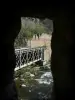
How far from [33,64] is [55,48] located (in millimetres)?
10107

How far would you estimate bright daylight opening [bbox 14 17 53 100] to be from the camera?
10.5 metres

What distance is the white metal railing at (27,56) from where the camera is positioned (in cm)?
1466

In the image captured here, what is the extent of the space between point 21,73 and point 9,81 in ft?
21.7

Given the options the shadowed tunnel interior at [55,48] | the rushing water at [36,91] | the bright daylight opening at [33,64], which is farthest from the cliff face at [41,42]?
the shadowed tunnel interior at [55,48]

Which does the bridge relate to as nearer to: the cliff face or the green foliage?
the green foliage

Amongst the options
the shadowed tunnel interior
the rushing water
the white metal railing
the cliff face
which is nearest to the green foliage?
the cliff face

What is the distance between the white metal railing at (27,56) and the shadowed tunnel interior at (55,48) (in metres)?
6.45

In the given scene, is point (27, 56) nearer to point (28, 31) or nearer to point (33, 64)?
point (33, 64)

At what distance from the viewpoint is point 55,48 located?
816cm

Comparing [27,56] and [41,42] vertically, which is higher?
[41,42]

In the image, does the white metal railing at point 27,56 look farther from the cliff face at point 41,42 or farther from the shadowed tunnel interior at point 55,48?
the shadowed tunnel interior at point 55,48

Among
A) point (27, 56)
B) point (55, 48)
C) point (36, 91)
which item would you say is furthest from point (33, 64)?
point (55, 48)

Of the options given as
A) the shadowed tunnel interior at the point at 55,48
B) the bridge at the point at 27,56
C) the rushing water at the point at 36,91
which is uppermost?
the shadowed tunnel interior at the point at 55,48

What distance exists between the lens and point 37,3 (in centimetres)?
693
